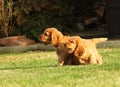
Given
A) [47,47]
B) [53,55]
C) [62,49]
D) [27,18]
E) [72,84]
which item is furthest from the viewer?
[27,18]

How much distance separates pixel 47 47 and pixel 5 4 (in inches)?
145

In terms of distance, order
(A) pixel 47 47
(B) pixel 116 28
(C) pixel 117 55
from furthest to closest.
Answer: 1. (B) pixel 116 28
2. (A) pixel 47 47
3. (C) pixel 117 55

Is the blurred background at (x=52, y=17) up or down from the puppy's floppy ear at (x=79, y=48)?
down

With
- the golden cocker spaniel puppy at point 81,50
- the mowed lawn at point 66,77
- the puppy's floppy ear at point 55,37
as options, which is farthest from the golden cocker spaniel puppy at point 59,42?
the mowed lawn at point 66,77

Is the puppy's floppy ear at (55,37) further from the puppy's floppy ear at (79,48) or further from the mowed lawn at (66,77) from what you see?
the mowed lawn at (66,77)

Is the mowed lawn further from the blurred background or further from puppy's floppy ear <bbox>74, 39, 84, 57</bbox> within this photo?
the blurred background

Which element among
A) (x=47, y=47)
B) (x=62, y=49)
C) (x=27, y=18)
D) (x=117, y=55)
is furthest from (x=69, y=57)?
(x=27, y=18)

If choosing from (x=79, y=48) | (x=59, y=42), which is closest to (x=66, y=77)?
A: (x=79, y=48)

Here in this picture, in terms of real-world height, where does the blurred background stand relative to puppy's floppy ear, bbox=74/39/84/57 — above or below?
below

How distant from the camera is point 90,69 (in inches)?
363

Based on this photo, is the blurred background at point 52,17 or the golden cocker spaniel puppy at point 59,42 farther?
the blurred background at point 52,17

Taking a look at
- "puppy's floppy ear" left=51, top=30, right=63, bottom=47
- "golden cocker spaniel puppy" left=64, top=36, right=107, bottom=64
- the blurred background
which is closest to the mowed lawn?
"golden cocker spaniel puppy" left=64, top=36, right=107, bottom=64

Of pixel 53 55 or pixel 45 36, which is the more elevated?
pixel 45 36

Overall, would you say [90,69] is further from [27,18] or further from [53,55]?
[27,18]
